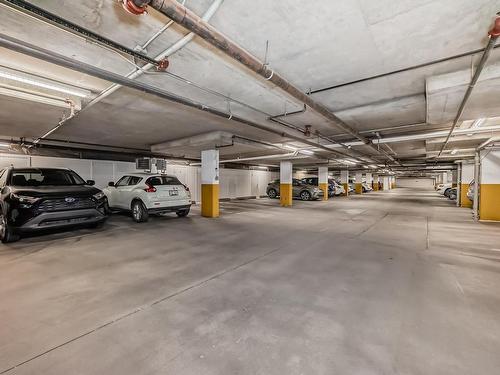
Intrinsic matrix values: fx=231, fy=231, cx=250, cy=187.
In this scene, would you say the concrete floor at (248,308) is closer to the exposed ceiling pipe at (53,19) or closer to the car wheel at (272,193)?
the exposed ceiling pipe at (53,19)

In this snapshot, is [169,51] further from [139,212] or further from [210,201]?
[210,201]

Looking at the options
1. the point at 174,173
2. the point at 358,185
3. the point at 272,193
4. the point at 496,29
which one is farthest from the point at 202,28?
the point at 358,185

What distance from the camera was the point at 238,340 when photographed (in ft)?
5.76

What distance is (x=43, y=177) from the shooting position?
5.14 meters

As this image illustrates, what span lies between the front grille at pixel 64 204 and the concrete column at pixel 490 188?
443 inches

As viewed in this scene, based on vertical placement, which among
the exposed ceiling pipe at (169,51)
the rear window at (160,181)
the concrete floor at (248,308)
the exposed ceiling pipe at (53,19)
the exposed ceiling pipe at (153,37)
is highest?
the exposed ceiling pipe at (153,37)

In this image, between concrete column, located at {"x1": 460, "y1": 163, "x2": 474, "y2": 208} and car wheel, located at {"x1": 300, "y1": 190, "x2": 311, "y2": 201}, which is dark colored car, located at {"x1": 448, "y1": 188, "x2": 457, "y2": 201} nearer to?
concrete column, located at {"x1": 460, "y1": 163, "x2": 474, "y2": 208}

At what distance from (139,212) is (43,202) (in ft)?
8.23

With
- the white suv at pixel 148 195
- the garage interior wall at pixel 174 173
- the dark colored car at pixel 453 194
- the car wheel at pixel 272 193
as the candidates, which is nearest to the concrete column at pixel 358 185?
the dark colored car at pixel 453 194

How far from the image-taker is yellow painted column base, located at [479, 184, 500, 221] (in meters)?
7.41

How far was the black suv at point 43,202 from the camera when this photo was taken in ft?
13.6

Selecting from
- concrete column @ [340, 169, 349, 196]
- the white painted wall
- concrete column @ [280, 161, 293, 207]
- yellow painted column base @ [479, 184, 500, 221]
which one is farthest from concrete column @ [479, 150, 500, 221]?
the white painted wall

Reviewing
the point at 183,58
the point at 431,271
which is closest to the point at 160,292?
the point at 183,58

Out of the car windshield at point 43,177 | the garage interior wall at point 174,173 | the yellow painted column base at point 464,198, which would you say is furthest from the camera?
the yellow painted column base at point 464,198
